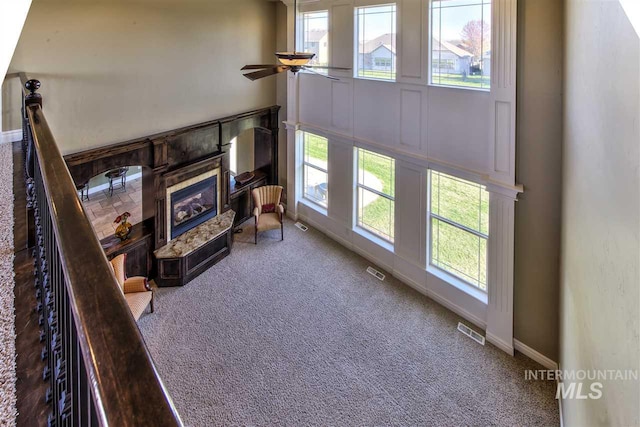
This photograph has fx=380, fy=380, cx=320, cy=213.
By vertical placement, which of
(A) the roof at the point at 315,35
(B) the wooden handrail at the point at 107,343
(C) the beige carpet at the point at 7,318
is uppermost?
(A) the roof at the point at 315,35

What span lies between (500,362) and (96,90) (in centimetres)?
632

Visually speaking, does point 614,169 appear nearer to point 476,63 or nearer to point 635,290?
point 635,290

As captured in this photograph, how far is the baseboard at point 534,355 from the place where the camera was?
14.9 feet

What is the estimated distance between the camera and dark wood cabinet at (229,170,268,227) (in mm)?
8055

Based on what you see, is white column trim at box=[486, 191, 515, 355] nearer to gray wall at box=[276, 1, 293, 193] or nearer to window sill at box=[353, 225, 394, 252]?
window sill at box=[353, 225, 394, 252]

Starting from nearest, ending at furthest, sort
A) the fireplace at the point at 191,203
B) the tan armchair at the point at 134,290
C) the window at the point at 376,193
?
1. the tan armchair at the point at 134,290
2. the fireplace at the point at 191,203
3. the window at the point at 376,193

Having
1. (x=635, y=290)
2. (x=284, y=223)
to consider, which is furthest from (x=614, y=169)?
(x=284, y=223)

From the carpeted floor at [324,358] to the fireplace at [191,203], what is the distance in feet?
3.37

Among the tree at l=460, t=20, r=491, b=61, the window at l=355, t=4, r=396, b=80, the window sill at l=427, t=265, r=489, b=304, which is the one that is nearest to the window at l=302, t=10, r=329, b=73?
the window at l=355, t=4, r=396, b=80

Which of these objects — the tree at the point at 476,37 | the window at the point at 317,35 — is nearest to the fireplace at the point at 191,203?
the window at the point at 317,35

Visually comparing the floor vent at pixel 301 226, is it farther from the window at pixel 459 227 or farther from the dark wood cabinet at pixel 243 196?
the window at pixel 459 227

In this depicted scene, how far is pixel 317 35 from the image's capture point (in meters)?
7.27

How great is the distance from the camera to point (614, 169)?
1763 millimetres

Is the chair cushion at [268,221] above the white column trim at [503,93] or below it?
below
